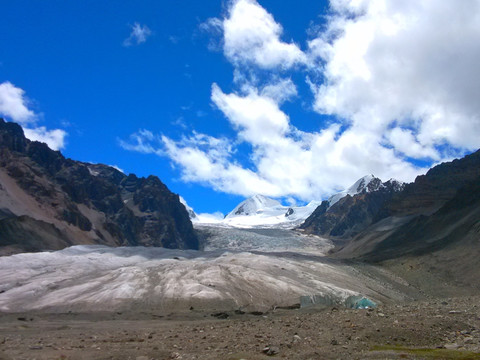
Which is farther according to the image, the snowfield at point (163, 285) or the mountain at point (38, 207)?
the mountain at point (38, 207)

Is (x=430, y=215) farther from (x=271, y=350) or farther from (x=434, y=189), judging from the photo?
(x=271, y=350)

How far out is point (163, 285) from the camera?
163 ft

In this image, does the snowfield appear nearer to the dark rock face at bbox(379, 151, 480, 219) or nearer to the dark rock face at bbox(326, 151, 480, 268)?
the dark rock face at bbox(326, 151, 480, 268)

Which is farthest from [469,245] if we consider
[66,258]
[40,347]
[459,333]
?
[40,347]

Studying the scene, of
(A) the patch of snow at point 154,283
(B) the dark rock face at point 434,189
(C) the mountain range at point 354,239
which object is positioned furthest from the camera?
(B) the dark rock face at point 434,189

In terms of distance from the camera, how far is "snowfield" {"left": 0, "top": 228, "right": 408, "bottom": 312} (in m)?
43.6

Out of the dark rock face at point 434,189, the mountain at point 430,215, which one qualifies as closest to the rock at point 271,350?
the mountain at point 430,215

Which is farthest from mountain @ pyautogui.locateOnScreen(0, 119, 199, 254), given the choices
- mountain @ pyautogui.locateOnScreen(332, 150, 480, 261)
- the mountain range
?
mountain @ pyautogui.locateOnScreen(332, 150, 480, 261)

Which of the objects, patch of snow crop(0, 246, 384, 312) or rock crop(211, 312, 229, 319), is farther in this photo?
patch of snow crop(0, 246, 384, 312)

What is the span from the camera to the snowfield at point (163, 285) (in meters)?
43.6

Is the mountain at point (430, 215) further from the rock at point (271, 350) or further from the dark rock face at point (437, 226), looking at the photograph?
the rock at point (271, 350)

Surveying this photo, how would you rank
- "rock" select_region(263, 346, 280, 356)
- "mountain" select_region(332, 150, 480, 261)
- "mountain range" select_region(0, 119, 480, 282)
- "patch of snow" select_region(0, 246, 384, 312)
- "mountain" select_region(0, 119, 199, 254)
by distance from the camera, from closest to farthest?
"rock" select_region(263, 346, 280, 356) → "patch of snow" select_region(0, 246, 384, 312) → "mountain" select_region(332, 150, 480, 261) → "mountain range" select_region(0, 119, 480, 282) → "mountain" select_region(0, 119, 199, 254)

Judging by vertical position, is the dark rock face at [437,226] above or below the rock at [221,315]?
above

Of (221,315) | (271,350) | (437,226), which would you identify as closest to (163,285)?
(221,315)
